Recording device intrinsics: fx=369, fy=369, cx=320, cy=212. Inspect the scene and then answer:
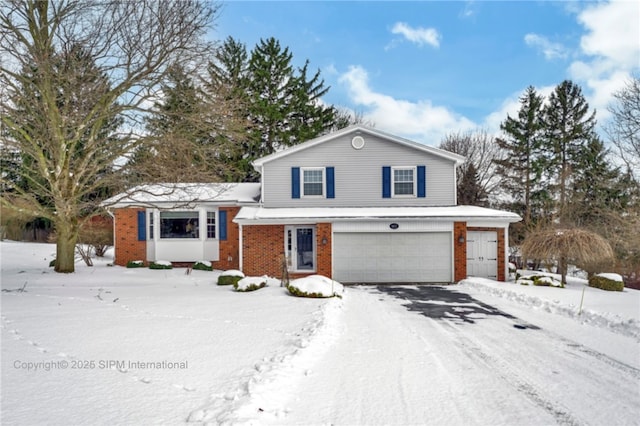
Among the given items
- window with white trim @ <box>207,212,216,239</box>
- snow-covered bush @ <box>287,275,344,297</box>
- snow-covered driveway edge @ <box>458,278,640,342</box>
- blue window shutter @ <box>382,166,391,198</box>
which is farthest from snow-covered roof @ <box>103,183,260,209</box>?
snow-covered driveway edge @ <box>458,278,640,342</box>

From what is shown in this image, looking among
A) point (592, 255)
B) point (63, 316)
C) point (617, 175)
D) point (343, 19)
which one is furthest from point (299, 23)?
point (617, 175)

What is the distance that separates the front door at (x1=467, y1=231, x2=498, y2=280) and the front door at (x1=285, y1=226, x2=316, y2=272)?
20.9ft

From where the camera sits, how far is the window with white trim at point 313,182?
630 inches

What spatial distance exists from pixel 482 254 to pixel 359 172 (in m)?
6.06

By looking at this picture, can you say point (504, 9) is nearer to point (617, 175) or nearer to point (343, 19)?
point (343, 19)

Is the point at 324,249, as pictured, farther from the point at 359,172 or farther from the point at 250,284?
the point at 250,284

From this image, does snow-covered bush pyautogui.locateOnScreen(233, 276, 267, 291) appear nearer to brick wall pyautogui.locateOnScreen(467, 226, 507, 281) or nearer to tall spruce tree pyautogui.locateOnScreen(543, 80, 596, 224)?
brick wall pyautogui.locateOnScreen(467, 226, 507, 281)

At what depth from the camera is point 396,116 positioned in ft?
116

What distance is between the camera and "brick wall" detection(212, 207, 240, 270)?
1688 centimetres

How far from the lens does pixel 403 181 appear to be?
15984 millimetres

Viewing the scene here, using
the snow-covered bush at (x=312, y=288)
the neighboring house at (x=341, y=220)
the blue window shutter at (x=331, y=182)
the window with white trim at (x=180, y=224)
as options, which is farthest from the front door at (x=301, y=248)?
the window with white trim at (x=180, y=224)

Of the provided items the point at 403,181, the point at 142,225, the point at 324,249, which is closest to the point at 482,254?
the point at 403,181

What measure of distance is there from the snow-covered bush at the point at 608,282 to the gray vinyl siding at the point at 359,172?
5856 mm

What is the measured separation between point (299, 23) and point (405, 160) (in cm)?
699
